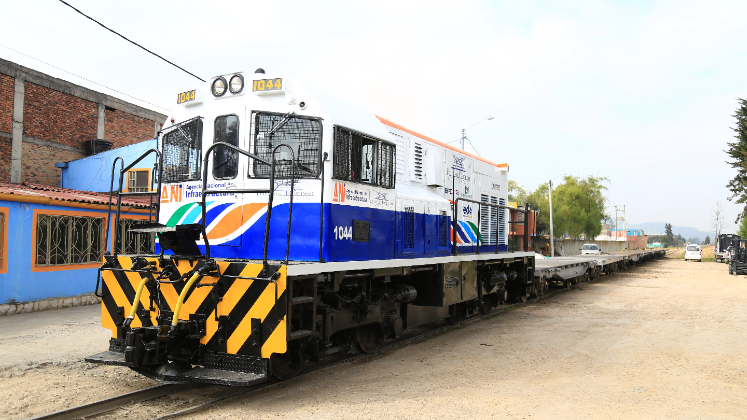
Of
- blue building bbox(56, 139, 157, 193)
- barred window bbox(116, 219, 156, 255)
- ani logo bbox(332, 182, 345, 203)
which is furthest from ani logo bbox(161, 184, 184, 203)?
blue building bbox(56, 139, 157, 193)

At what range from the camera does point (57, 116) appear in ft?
60.8

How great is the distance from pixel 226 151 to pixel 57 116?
16326mm

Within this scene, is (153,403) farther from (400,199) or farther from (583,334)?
(583,334)

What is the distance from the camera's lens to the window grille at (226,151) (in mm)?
5738

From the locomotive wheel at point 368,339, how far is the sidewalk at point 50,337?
12.1ft

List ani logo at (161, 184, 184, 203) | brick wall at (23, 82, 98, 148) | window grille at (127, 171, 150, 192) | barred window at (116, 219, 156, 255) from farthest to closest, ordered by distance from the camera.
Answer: brick wall at (23, 82, 98, 148)
window grille at (127, 171, 150, 192)
barred window at (116, 219, 156, 255)
ani logo at (161, 184, 184, 203)

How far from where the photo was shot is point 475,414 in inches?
185

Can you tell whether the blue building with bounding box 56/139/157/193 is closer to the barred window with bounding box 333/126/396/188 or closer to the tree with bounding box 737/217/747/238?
the barred window with bounding box 333/126/396/188

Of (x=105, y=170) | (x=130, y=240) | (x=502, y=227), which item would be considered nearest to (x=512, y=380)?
(x=502, y=227)

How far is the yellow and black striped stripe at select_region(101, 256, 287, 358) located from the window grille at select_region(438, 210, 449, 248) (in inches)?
158

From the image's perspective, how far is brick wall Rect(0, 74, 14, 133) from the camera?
16562 millimetres

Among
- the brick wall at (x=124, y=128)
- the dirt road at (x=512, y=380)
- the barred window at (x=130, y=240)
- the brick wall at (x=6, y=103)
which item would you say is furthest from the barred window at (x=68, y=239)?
the brick wall at (x=124, y=128)

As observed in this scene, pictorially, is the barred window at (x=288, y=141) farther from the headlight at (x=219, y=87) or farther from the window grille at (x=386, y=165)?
the window grille at (x=386, y=165)

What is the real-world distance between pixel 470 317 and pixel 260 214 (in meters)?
6.25
